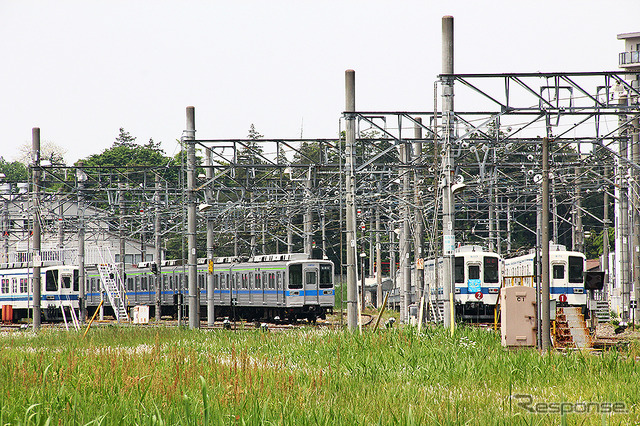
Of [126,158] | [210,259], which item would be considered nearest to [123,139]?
[126,158]

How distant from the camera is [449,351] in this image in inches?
600

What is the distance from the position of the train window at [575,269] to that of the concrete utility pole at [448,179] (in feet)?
42.8

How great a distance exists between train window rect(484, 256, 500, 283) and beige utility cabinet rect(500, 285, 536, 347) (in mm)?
15136

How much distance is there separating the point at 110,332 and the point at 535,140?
1425 cm

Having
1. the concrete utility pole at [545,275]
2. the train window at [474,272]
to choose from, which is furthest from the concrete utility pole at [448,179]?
the train window at [474,272]

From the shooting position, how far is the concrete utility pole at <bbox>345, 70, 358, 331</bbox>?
79.5ft

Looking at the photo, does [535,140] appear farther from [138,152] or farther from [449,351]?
[138,152]

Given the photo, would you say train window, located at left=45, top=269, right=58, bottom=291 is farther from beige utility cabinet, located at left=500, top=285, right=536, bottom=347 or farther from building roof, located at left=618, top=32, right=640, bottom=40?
building roof, located at left=618, top=32, right=640, bottom=40

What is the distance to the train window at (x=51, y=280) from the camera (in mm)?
43688

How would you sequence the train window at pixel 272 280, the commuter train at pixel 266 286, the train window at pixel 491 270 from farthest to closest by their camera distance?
the train window at pixel 272 280, the commuter train at pixel 266 286, the train window at pixel 491 270

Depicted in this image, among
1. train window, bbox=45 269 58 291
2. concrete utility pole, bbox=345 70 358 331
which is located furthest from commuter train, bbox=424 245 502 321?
train window, bbox=45 269 58 291

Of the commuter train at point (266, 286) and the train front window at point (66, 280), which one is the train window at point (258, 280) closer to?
the commuter train at point (266, 286)

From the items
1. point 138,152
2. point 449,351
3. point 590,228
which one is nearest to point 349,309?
point 449,351

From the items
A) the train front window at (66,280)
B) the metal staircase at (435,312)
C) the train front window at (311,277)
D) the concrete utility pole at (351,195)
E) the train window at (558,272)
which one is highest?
the concrete utility pole at (351,195)
